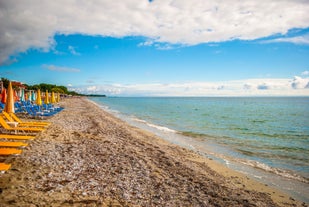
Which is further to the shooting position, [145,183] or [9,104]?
[9,104]

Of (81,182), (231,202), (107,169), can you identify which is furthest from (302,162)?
(81,182)

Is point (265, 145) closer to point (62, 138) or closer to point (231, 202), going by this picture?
point (231, 202)

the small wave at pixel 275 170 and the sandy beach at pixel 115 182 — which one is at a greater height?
the sandy beach at pixel 115 182

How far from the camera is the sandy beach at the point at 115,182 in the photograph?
4914mm

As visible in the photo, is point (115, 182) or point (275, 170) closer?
point (115, 182)

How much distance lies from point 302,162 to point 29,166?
41.7 ft

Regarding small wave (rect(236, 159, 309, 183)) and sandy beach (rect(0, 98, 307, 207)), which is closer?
sandy beach (rect(0, 98, 307, 207))

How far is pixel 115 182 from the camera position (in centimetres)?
591

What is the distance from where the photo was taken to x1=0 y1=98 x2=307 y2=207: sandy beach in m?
4.91

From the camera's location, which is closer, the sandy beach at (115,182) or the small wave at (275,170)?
the sandy beach at (115,182)

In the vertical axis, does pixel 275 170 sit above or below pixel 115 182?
below

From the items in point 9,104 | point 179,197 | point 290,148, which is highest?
point 9,104

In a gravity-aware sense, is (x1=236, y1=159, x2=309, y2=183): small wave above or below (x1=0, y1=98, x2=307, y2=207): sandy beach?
below

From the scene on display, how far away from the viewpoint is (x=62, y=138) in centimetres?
1048
